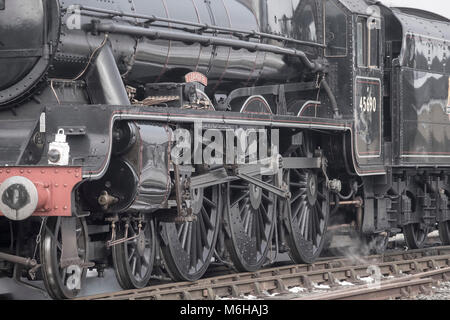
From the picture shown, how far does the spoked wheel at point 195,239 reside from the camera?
995 centimetres

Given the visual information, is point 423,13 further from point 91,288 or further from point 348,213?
point 91,288

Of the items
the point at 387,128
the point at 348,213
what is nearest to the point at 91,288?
the point at 348,213

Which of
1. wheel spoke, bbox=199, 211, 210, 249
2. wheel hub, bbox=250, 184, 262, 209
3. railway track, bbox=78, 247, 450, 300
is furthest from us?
wheel hub, bbox=250, 184, 262, 209

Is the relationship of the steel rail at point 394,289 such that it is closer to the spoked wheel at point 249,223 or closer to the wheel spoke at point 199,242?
the spoked wheel at point 249,223

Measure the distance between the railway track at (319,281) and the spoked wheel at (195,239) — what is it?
9.6 inches

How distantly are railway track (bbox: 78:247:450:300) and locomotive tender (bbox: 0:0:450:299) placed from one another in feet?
0.90

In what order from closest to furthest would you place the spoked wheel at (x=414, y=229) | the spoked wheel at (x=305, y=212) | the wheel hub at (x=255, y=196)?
the wheel hub at (x=255, y=196) → the spoked wheel at (x=305, y=212) → the spoked wheel at (x=414, y=229)

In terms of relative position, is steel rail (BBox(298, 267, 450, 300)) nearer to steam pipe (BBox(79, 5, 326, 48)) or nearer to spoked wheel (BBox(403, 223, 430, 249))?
spoked wheel (BBox(403, 223, 430, 249))

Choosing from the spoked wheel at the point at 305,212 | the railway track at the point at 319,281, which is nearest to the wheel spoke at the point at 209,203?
the railway track at the point at 319,281

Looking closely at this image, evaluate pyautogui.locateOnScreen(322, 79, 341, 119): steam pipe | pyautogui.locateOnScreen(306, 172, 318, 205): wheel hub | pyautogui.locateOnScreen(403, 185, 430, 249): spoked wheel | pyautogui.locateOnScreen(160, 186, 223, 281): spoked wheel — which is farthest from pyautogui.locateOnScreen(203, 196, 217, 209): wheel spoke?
pyautogui.locateOnScreen(403, 185, 430, 249): spoked wheel

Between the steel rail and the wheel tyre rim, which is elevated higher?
the wheel tyre rim

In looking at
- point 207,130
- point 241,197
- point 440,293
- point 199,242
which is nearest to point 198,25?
point 207,130

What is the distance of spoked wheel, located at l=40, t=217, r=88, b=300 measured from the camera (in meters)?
8.27

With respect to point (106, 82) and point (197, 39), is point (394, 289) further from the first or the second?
point (106, 82)
